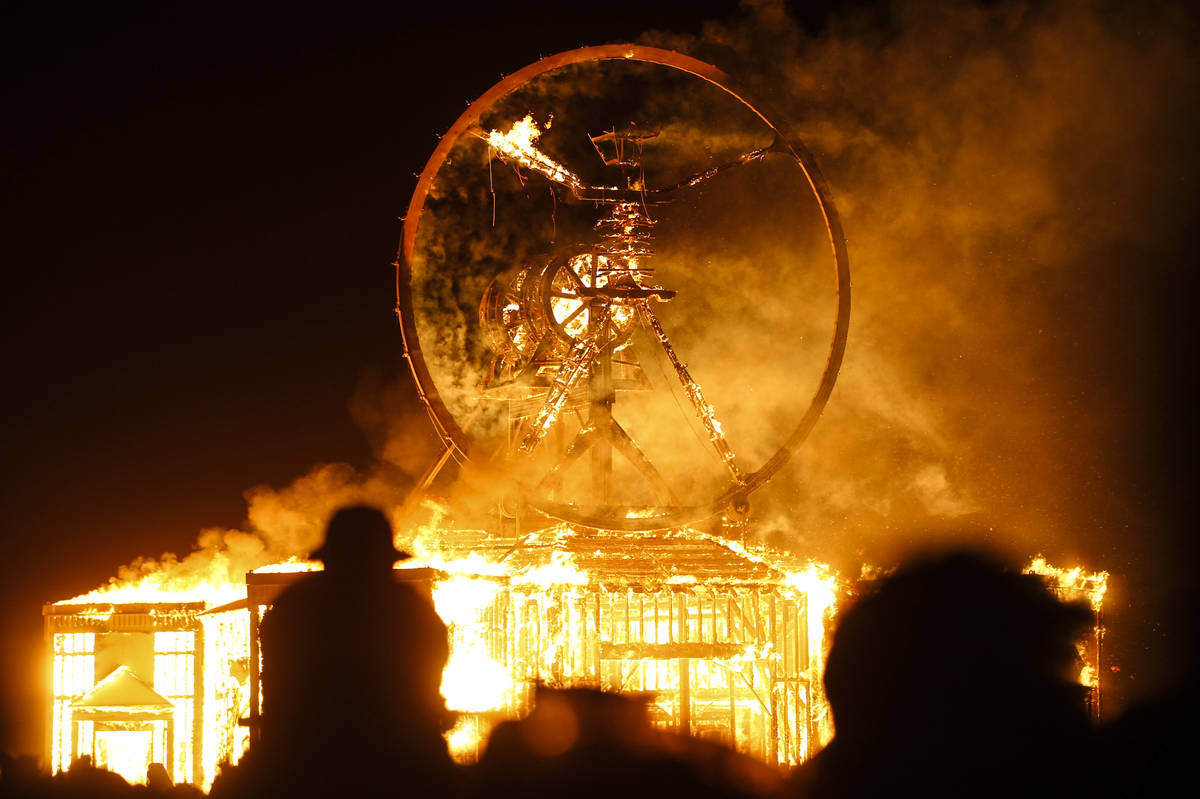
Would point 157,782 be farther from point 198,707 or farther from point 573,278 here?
point 573,278

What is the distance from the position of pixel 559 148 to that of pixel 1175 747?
5516 mm

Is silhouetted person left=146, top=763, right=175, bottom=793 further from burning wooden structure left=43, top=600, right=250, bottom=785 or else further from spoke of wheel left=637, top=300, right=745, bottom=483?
spoke of wheel left=637, top=300, right=745, bottom=483

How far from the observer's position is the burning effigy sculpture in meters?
6.45

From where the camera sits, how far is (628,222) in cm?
737

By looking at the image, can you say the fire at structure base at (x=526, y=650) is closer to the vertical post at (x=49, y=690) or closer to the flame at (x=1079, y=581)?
the vertical post at (x=49, y=690)

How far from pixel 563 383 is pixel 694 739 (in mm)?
4268

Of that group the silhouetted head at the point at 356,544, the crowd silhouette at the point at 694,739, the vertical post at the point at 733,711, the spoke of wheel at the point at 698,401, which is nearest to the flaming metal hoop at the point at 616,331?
the spoke of wheel at the point at 698,401

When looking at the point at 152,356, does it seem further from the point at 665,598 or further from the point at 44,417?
the point at 665,598

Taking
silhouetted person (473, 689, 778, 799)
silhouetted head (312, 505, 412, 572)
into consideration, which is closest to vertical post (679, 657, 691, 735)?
silhouetted person (473, 689, 778, 799)

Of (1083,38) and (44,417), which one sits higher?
(1083,38)

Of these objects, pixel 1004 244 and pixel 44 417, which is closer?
pixel 44 417

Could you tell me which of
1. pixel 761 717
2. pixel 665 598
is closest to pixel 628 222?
pixel 665 598

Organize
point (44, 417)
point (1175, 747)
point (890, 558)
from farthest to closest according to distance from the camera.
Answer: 1. point (890, 558)
2. point (44, 417)
3. point (1175, 747)

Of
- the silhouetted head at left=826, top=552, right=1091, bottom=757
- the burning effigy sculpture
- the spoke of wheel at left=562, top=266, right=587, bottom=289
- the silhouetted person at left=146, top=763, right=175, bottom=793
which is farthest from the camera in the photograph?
the spoke of wheel at left=562, top=266, right=587, bottom=289
